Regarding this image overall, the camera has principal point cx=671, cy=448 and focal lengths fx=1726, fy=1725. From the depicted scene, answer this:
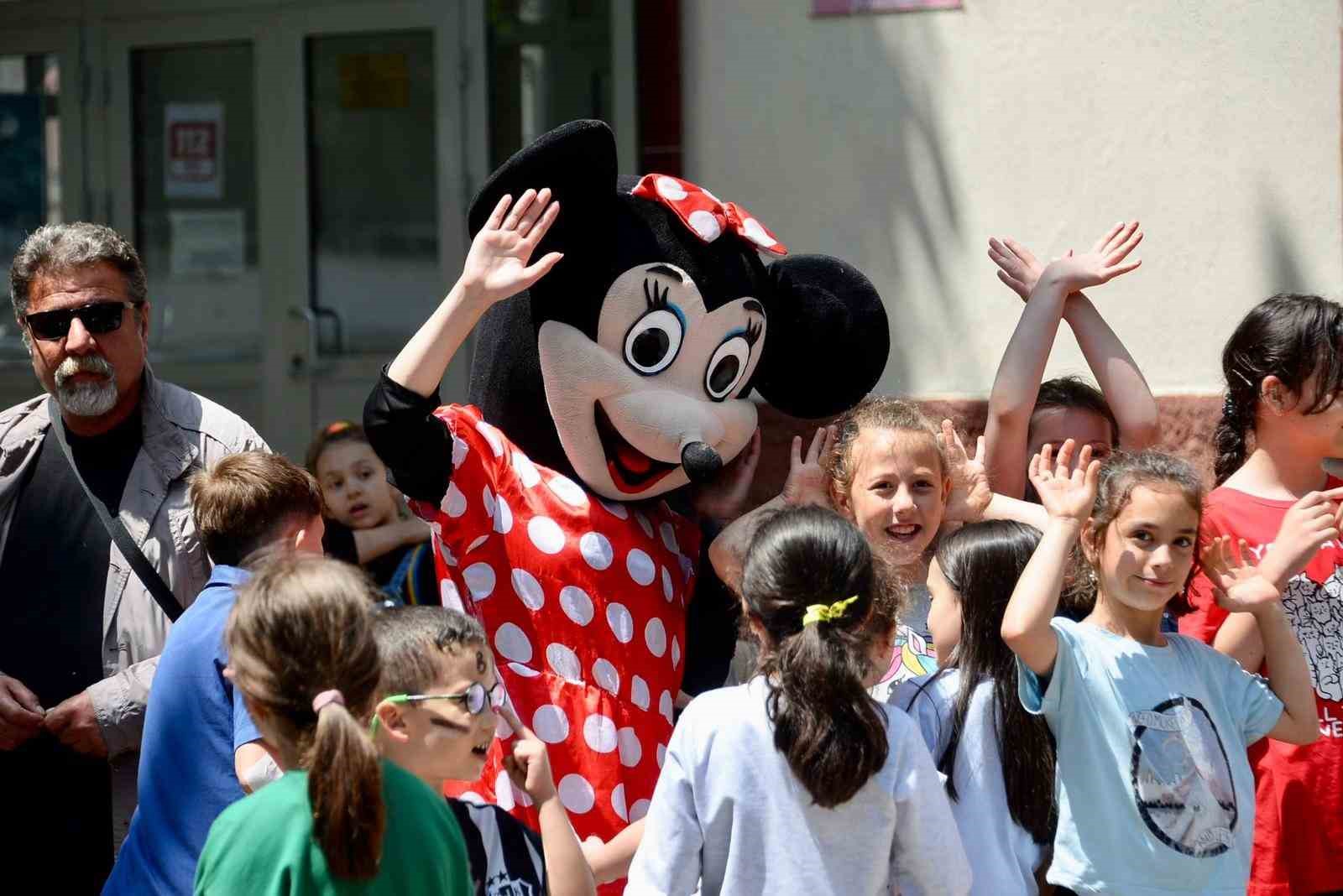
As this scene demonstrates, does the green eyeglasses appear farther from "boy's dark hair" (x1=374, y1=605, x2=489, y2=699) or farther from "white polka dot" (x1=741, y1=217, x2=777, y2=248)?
"white polka dot" (x1=741, y1=217, x2=777, y2=248)

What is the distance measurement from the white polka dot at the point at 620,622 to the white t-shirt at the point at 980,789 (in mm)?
539

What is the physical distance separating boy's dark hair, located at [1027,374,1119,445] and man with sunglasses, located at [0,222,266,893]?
186cm

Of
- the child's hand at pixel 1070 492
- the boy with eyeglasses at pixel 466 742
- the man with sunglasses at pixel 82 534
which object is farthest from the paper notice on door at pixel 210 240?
the child's hand at pixel 1070 492

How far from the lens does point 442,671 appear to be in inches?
104

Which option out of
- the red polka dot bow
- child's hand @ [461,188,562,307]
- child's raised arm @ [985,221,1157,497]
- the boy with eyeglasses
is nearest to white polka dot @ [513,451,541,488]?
child's hand @ [461,188,562,307]

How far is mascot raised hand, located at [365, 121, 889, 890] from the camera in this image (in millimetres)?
3285

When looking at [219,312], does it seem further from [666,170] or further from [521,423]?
[521,423]

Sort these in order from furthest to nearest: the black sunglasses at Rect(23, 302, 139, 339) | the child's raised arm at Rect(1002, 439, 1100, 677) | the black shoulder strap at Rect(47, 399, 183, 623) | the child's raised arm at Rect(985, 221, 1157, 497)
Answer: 1. the child's raised arm at Rect(985, 221, 1157, 497)
2. the black sunglasses at Rect(23, 302, 139, 339)
3. the black shoulder strap at Rect(47, 399, 183, 623)
4. the child's raised arm at Rect(1002, 439, 1100, 677)

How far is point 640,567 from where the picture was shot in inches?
135

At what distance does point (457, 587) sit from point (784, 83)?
223 cm

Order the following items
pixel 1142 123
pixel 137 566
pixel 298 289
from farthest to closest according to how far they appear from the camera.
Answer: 1. pixel 298 289
2. pixel 1142 123
3. pixel 137 566

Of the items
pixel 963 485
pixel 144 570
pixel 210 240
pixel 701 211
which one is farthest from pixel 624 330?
pixel 210 240

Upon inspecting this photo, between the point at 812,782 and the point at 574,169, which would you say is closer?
the point at 812,782

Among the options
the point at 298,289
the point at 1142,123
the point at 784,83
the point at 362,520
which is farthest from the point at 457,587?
the point at 298,289
